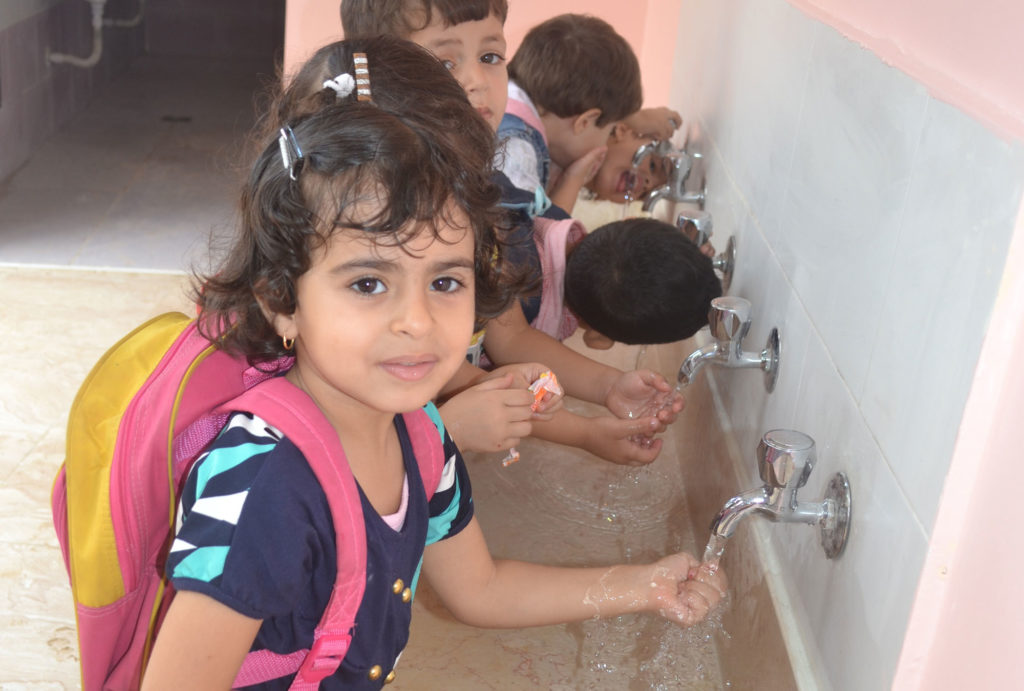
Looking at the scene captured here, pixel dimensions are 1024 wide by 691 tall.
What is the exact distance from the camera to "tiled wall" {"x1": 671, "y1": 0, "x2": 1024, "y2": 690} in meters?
0.71

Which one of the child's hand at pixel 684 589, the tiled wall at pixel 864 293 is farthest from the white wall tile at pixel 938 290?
the child's hand at pixel 684 589

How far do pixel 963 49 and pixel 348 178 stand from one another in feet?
1.53

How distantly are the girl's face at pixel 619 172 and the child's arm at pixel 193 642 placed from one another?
1.44 meters

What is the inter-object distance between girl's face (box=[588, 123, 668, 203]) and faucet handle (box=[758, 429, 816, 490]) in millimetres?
1156

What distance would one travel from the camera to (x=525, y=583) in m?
1.10

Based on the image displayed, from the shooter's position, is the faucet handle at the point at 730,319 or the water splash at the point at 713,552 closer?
the water splash at the point at 713,552

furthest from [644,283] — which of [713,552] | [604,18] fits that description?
[604,18]

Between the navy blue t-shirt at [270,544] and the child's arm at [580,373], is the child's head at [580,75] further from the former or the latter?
the navy blue t-shirt at [270,544]

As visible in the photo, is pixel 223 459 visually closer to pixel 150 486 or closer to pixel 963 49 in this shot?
pixel 150 486

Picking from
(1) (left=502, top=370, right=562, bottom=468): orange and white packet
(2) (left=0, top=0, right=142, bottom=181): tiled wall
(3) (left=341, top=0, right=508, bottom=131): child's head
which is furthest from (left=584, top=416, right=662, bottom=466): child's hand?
(2) (left=0, top=0, right=142, bottom=181): tiled wall

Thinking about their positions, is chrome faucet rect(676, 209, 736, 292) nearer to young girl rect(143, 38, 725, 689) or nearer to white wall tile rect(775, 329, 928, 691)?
white wall tile rect(775, 329, 928, 691)

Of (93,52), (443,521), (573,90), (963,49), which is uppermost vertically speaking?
(963,49)

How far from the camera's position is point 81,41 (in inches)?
154

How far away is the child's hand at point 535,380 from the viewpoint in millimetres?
1368
